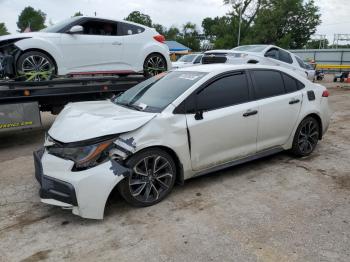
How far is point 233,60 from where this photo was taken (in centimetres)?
1146

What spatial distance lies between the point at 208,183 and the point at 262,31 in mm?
49103

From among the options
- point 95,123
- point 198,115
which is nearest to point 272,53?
point 198,115

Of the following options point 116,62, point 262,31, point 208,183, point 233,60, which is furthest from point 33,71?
point 262,31

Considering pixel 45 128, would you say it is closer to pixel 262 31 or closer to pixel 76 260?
pixel 76 260

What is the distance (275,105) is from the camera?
15.8 ft

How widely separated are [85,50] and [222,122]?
398 cm

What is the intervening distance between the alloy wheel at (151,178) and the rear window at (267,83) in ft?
5.63

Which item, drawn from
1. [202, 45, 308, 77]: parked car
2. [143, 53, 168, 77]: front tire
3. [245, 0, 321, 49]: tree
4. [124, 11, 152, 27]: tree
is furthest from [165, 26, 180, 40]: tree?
[143, 53, 168, 77]: front tire

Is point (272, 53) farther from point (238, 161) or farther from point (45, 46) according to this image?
point (238, 161)

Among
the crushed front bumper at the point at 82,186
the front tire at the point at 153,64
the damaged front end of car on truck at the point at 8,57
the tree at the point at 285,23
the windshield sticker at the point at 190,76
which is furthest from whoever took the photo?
the tree at the point at 285,23

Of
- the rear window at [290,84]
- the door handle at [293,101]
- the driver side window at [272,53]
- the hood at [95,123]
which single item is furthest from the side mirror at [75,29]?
the driver side window at [272,53]

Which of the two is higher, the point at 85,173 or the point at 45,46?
the point at 45,46

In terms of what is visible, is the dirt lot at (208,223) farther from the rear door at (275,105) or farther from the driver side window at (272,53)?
the driver side window at (272,53)

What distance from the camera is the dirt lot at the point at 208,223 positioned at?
9.83 ft
